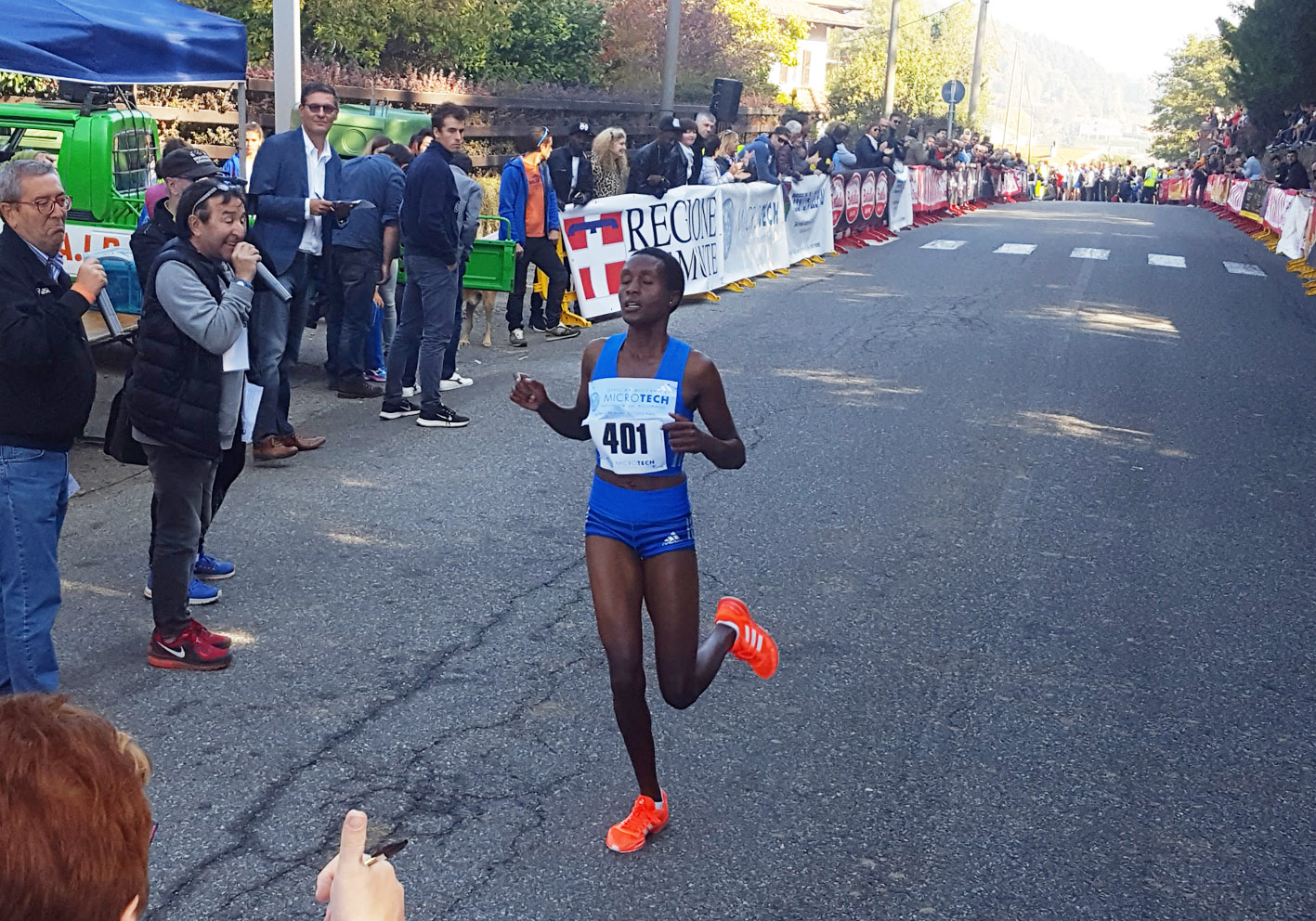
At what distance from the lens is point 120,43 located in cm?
959

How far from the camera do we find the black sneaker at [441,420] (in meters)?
9.34

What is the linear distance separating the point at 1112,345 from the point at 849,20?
6491 centimetres

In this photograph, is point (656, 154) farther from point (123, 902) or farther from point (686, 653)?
point (123, 902)

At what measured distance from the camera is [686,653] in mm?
4309

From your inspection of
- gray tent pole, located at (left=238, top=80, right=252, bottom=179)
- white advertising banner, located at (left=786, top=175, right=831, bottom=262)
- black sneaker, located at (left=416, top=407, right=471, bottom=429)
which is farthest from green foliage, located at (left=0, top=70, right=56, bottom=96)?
white advertising banner, located at (left=786, top=175, right=831, bottom=262)

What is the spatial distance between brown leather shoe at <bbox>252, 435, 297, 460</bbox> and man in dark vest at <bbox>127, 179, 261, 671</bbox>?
2.93 meters

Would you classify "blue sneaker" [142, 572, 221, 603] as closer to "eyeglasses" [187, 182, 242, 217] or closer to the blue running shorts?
"eyeglasses" [187, 182, 242, 217]

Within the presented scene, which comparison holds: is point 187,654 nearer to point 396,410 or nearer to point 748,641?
point 748,641

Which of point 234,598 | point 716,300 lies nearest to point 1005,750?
point 234,598

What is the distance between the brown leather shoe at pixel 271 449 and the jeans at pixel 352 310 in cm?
171

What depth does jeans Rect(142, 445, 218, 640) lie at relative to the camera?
5316 millimetres

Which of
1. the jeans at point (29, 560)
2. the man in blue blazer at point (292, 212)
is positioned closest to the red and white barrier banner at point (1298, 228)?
the man in blue blazer at point (292, 212)

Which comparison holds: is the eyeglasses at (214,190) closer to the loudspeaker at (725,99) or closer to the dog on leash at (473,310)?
the dog on leash at (473,310)

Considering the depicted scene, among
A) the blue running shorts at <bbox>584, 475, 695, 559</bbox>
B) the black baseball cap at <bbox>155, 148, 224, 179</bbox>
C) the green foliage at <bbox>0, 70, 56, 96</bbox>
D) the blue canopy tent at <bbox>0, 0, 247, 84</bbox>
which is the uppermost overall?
the blue canopy tent at <bbox>0, 0, 247, 84</bbox>
